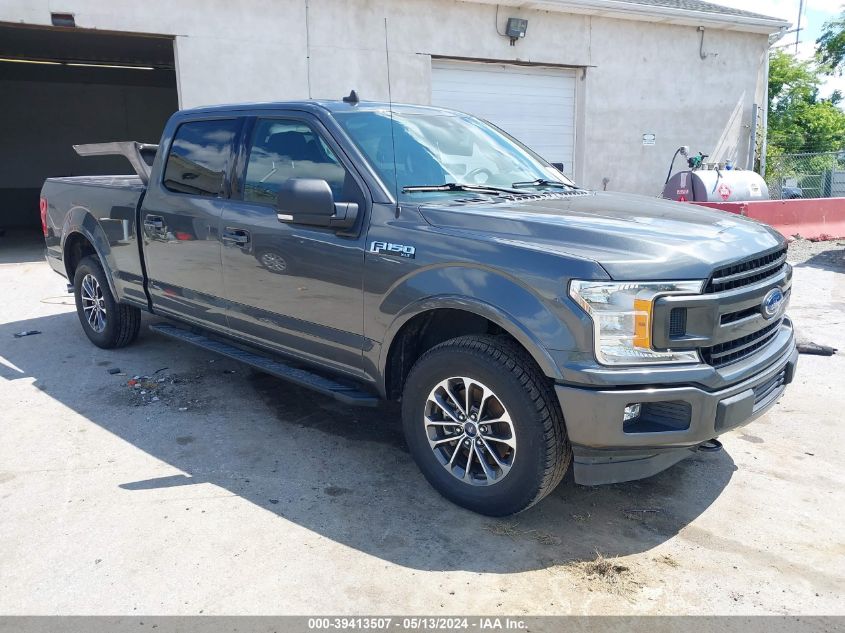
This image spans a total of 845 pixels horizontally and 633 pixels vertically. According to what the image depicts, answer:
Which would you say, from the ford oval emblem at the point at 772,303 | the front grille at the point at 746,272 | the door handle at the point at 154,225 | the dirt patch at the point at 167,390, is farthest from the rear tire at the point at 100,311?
the ford oval emblem at the point at 772,303

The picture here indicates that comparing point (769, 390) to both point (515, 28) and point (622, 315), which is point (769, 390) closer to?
point (622, 315)

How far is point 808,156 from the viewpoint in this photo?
1797 centimetres

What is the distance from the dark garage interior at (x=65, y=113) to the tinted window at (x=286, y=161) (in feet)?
54.2

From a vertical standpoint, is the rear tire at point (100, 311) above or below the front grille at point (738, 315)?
below

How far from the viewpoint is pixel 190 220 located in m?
4.82

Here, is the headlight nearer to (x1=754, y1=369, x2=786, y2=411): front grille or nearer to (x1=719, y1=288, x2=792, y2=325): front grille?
(x1=719, y1=288, x2=792, y2=325): front grille

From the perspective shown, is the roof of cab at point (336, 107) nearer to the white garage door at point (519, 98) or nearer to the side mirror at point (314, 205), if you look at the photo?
the side mirror at point (314, 205)

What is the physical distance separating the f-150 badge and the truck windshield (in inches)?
11.5

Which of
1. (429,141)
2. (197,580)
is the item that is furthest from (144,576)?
(429,141)

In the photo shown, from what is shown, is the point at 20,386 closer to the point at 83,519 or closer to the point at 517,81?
the point at 83,519

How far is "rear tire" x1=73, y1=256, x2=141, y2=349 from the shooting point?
20.1ft

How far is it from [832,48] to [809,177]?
2739cm

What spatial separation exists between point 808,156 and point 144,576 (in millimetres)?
19420

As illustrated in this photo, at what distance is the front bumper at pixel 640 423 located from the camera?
2891mm
